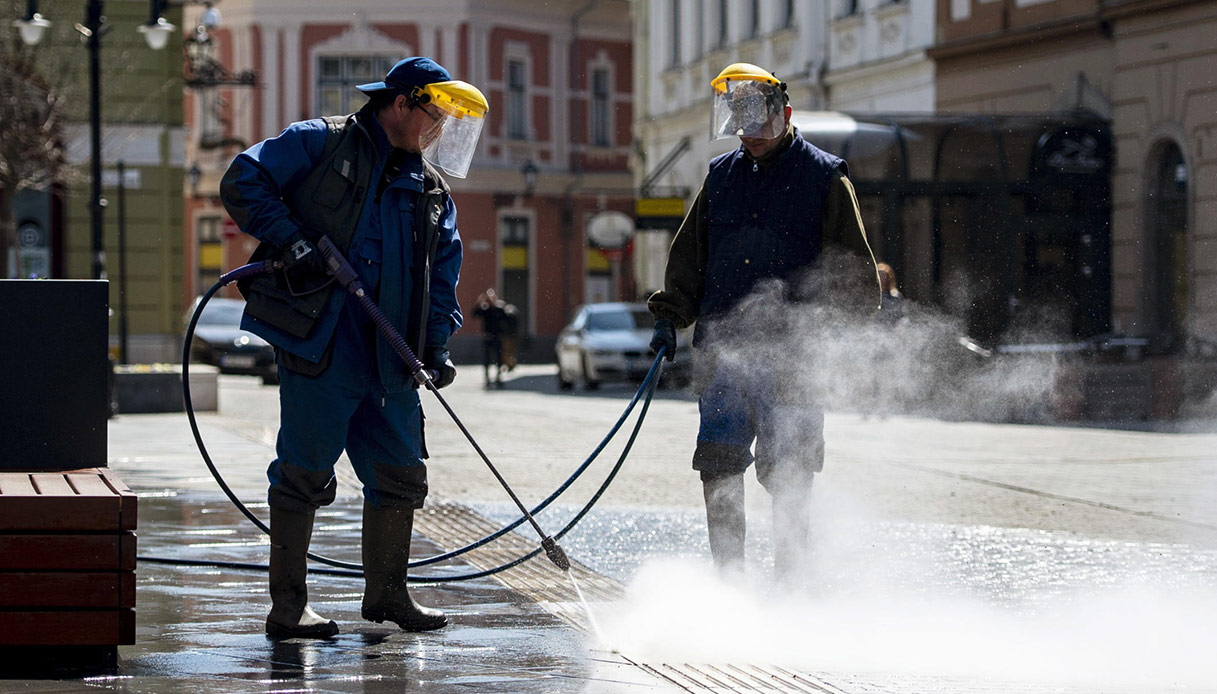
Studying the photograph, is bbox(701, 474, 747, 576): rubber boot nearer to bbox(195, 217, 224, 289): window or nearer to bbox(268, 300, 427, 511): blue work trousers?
bbox(268, 300, 427, 511): blue work trousers

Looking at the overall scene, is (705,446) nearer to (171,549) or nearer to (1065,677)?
(1065,677)

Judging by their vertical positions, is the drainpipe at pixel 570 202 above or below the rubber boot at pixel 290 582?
above

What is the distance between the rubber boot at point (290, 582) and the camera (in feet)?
18.6

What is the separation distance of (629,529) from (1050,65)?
17211mm

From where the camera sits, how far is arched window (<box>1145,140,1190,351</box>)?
2138cm

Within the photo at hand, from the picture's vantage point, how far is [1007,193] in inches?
928

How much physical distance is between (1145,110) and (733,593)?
17.1m

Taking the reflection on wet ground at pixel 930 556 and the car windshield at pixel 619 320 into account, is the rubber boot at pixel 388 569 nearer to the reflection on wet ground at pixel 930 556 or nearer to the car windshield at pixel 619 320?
the reflection on wet ground at pixel 930 556

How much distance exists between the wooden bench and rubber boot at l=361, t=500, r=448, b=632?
→ 3.29 ft

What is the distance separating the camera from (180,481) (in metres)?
10.9

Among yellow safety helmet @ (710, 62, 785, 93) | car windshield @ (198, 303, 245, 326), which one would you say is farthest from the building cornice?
yellow safety helmet @ (710, 62, 785, 93)

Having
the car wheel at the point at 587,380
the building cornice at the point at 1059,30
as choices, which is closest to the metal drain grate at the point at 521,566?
the building cornice at the point at 1059,30

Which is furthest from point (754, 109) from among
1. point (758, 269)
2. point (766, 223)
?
point (758, 269)

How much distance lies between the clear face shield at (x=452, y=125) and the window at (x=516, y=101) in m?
41.8
